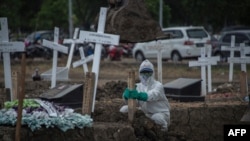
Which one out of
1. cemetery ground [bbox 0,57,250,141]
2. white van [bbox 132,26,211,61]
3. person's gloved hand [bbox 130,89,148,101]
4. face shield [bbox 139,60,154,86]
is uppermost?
white van [bbox 132,26,211,61]

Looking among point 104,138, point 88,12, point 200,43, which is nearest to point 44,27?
point 88,12

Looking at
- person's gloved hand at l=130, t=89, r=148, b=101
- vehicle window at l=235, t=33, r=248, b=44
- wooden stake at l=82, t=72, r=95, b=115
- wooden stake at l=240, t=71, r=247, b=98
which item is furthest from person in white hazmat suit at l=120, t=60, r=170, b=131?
vehicle window at l=235, t=33, r=248, b=44

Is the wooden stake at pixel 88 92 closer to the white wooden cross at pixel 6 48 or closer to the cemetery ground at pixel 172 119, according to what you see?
the cemetery ground at pixel 172 119

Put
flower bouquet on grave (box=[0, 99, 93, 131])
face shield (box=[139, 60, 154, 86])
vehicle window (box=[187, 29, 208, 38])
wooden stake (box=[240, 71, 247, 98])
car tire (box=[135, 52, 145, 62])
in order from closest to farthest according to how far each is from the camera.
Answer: flower bouquet on grave (box=[0, 99, 93, 131]) → face shield (box=[139, 60, 154, 86]) → wooden stake (box=[240, 71, 247, 98]) → vehicle window (box=[187, 29, 208, 38]) → car tire (box=[135, 52, 145, 62])

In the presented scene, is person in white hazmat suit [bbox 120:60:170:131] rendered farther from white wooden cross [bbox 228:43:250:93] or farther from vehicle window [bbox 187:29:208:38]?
vehicle window [bbox 187:29:208:38]

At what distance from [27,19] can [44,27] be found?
7.32m

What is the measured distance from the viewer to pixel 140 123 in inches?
407

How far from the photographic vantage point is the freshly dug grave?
30.1 ft

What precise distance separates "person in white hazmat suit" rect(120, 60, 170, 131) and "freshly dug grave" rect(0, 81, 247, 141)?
0.45 ft

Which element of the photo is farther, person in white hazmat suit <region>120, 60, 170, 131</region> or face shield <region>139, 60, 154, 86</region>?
face shield <region>139, 60, 154, 86</region>

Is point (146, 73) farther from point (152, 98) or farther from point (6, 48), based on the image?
point (6, 48)

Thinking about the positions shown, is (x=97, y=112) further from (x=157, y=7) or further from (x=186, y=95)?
Answer: (x=157, y=7)

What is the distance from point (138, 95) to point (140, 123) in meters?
0.53

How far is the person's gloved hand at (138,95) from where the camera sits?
32.8 ft
